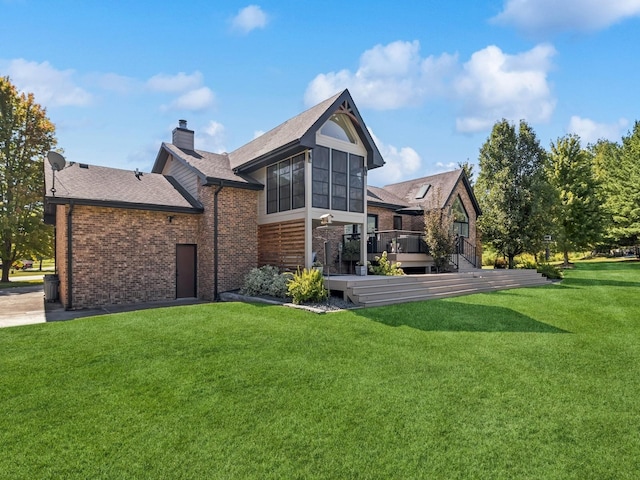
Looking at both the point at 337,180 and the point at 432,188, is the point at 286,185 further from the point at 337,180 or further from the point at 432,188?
the point at 432,188

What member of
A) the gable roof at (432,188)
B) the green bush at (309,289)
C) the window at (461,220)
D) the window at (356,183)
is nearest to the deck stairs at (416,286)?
→ the green bush at (309,289)

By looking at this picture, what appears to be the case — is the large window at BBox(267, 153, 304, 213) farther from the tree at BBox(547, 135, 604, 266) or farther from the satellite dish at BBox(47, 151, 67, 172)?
the tree at BBox(547, 135, 604, 266)

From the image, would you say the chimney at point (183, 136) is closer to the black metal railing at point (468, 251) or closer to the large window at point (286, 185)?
the large window at point (286, 185)

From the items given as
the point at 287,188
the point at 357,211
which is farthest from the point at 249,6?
the point at 357,211

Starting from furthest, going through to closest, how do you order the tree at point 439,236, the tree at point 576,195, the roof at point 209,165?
1. the tree at point 576,195
2. the tree at point 439,236
3. the roof at point 209,165

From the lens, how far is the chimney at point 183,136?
1683cm

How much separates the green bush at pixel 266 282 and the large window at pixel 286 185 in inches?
94.9

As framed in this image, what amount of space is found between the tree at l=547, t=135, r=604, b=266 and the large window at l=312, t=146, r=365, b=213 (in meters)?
25.7

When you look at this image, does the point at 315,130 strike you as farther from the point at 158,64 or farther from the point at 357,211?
the point at 158,64

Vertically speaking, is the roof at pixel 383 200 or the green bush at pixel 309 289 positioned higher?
the roof at pixel 383 200

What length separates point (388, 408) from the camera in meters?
4.25

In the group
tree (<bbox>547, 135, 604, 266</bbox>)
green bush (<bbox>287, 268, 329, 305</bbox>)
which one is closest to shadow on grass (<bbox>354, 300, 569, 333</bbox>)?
green bush (<bbox>287, 268, 329, 305</bbox>)

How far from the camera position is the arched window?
43.8 ft

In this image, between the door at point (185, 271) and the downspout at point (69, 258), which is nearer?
the downspout at point (69, 258)
